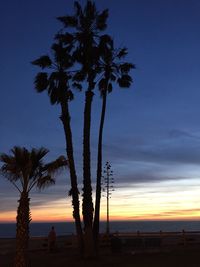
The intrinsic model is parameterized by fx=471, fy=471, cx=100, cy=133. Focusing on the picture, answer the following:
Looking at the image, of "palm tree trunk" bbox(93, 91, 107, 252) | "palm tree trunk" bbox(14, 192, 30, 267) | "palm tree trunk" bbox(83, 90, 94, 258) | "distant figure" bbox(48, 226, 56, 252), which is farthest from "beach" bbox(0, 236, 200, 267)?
"palm tree trunk" bbox(14, 192, 30, 267)

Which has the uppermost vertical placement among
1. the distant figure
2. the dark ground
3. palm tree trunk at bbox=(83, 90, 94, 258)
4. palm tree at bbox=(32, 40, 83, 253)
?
palm tree at bbox=(32, 40, 83, 253)

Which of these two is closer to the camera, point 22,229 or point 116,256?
point 22,229

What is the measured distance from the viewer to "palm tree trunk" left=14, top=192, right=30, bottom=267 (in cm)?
1989

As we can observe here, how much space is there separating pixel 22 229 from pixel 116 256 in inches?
433

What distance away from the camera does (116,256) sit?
29312 mm

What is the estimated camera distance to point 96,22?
31.2 meters

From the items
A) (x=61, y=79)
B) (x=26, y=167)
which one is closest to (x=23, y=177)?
(x=26, y=167)

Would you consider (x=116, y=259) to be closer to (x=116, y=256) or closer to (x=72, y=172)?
(x=116, y=256)

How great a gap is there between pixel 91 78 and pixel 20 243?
14.0 meters

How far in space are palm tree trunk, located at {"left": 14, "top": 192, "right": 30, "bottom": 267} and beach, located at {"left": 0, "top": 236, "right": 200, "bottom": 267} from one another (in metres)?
5.75

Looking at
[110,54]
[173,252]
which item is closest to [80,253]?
[173,252]

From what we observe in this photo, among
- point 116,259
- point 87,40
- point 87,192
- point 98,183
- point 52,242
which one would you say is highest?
point 87,40

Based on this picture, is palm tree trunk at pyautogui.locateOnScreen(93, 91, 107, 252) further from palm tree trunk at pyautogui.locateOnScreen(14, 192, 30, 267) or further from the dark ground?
palm tree trunk at pyautogui.locateOnScreen(14, 192, 30, 267)

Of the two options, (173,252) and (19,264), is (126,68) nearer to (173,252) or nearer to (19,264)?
(173,252)
